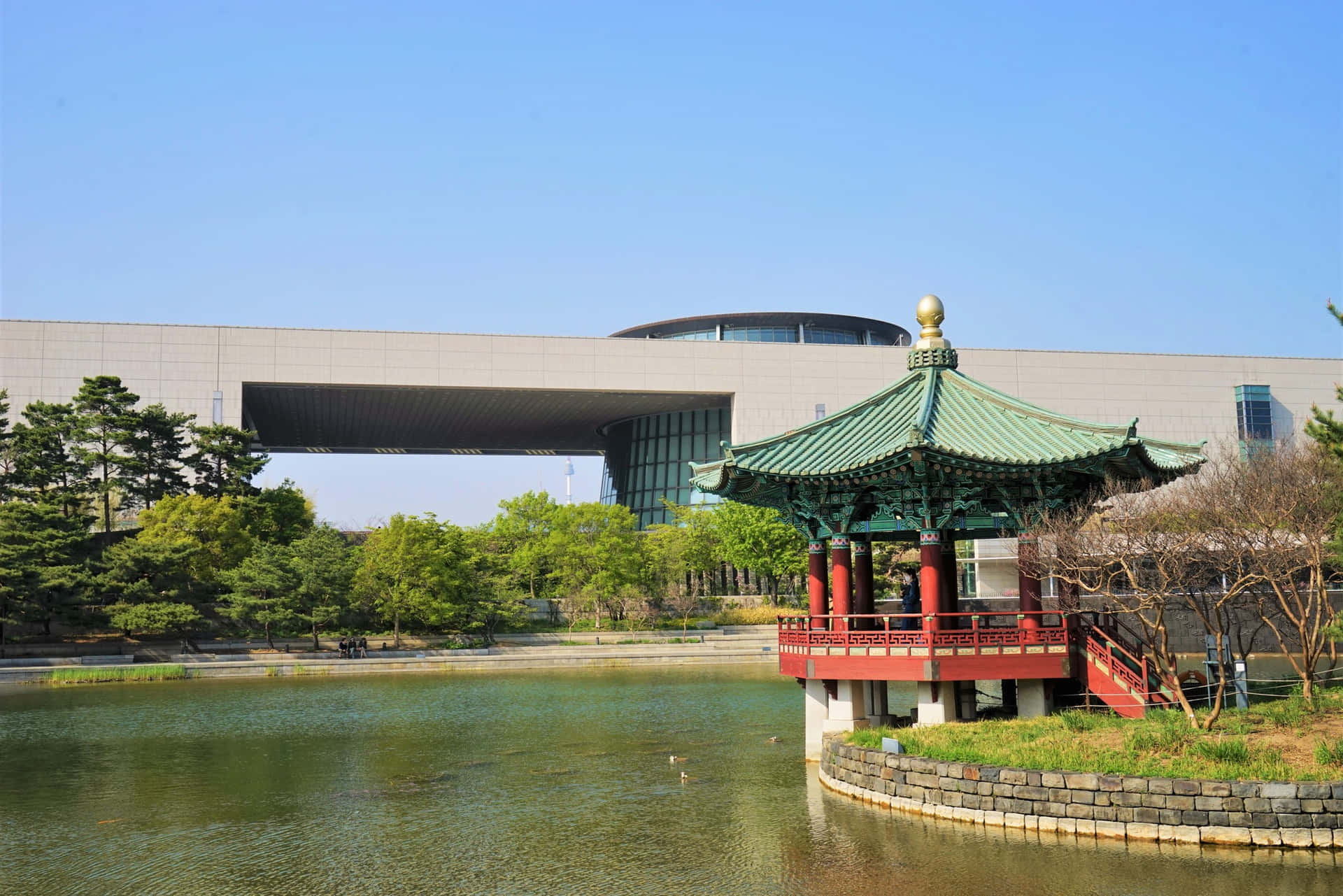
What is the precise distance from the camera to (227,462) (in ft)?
195

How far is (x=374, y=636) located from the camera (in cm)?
5156

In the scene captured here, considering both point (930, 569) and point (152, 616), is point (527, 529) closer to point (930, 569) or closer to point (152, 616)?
point (152, 616)

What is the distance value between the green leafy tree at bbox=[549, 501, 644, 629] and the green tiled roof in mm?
35277

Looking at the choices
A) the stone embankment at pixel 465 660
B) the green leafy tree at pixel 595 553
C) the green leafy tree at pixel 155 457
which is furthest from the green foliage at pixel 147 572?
the green leafy tree at pixel 595 553

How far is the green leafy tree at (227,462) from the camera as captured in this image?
58656 mm

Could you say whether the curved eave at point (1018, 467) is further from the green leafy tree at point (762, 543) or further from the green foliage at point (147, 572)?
the green leafy tree at point (762, 543)

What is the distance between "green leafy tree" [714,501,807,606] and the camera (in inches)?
2254

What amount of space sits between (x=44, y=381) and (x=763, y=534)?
133 feet

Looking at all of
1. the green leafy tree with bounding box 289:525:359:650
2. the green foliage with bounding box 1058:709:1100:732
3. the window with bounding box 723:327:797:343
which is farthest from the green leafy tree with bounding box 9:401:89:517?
the green foliage with bounding box 1058:709:1100:732

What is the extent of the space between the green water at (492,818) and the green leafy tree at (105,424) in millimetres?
28136

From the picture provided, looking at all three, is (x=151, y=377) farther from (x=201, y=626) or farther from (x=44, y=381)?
(x=201, y=626)

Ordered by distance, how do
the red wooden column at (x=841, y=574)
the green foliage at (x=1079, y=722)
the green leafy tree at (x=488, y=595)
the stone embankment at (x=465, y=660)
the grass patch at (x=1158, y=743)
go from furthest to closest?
the green leafy tree at (x=488, y=595) → the stone embankment at (x=465, y=660) → the red wooden column at (x=841, y=574) → the green foliage at (x=1079, y=722) → the grass patch at (x=1158, y=743)

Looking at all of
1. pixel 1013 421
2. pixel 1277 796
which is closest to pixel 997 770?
pixel 1277 796

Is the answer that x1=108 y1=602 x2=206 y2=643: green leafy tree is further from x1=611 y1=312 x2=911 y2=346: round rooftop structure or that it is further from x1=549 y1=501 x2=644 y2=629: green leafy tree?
x1=611 y1=312 x2=911 y2=346: round rooftop structure
